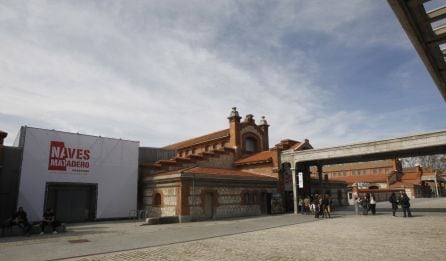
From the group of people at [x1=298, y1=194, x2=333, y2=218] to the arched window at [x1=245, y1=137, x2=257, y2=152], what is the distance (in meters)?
9.40

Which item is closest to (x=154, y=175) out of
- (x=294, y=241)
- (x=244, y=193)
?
(x=244, y=193)

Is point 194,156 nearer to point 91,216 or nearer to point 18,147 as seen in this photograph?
point 91,216

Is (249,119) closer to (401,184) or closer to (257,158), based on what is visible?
(257,158)

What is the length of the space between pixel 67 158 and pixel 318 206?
18988mm

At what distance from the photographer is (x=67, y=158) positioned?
22.9 metres

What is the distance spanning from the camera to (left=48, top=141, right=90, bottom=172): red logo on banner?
22359 mm

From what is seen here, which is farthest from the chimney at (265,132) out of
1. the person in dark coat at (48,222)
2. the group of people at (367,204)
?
the person in dark coat at (48,222)

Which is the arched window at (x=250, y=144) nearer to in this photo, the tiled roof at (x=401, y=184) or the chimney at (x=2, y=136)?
the chimney at (x=2, y=136)

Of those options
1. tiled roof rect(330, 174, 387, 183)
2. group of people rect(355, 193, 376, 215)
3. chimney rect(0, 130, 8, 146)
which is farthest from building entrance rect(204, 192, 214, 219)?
tiled roof rect(330, 174, 387, 183)

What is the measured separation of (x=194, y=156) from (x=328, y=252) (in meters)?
20.1

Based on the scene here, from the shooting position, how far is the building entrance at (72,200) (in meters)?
22.9

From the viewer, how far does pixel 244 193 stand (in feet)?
89.2

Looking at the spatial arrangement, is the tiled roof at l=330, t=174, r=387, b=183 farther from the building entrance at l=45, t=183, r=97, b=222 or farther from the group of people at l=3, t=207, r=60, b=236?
the group of people at l=3, t=207, r=60, b=236

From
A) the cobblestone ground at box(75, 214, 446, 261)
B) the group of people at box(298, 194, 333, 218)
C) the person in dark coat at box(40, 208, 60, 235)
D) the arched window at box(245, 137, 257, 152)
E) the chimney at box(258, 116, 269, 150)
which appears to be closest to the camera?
the cobblestone ground at box(75, 214, 446, 261)
